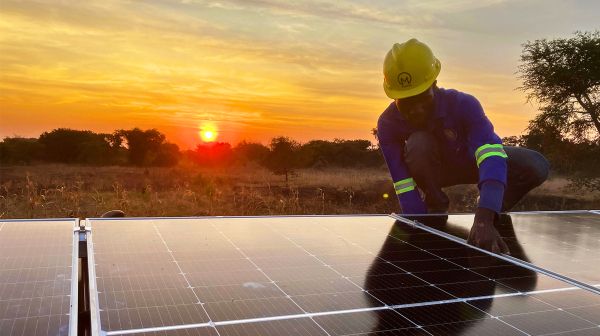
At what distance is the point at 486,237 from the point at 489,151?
1309 millimetres

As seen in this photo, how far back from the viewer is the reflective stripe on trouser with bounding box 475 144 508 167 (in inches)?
235

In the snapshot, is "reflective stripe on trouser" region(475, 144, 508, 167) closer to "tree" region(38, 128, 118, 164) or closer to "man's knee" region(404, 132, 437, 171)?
"man's knee" region(404, 132, 437, 171)

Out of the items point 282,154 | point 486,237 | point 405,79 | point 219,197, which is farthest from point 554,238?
point 282,154

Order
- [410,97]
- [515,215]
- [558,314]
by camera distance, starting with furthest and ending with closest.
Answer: [515,215] → [410,97] → [558,314]

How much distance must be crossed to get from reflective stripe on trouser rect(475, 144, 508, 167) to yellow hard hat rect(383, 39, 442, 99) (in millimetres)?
1009

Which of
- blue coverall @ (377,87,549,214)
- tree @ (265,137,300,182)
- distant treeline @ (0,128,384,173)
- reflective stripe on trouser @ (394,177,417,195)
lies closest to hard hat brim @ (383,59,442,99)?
blue coverall @ (377,87,549,214)

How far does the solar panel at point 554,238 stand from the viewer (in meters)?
4.59

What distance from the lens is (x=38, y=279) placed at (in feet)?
11.1

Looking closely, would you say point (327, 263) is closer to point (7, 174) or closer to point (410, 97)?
point (410, 97)

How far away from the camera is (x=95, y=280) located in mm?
3340

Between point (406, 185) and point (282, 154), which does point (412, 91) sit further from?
point (282, 154)

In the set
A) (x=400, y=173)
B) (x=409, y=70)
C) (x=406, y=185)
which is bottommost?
(x=406, y=185)

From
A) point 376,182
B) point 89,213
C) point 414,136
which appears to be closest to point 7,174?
point 89,213

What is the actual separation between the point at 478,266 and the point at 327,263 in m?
1.19
